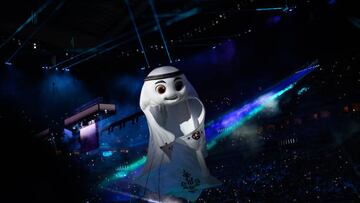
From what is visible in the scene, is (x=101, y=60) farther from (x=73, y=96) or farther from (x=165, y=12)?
(x=165, y=12)

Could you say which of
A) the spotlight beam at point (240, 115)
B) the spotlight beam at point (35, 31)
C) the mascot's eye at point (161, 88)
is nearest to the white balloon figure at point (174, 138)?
the mascot's eye at point (161, 88)

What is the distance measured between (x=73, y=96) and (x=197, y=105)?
300 inches

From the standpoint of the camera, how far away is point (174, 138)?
4676 mm

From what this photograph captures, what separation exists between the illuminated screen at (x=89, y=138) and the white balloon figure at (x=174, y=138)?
21.1 ft

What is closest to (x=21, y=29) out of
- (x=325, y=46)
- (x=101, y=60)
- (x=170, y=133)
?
(x=101, y=60)

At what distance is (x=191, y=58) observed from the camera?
33.3ft

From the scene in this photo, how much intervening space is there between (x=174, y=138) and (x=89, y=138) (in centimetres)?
698

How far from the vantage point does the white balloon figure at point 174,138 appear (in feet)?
14.8

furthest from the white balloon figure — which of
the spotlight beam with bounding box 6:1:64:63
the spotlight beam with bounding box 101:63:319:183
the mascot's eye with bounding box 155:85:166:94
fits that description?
the spotlight beam with bounding box 101:63:319:183

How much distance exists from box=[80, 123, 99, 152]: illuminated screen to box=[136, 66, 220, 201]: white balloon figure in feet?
21.1

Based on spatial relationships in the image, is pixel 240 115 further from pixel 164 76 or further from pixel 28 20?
pixel 164 76

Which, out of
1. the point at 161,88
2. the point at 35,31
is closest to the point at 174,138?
the point at 161,88

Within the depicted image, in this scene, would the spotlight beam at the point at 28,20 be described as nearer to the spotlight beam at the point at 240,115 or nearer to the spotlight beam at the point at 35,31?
the spotlight beam at the point at 35,31

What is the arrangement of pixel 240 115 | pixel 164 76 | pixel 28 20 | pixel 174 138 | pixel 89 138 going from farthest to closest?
pixel 240 115
pixel 89 138
pixel 28 20
pixel 174 138
pixel 164 76
